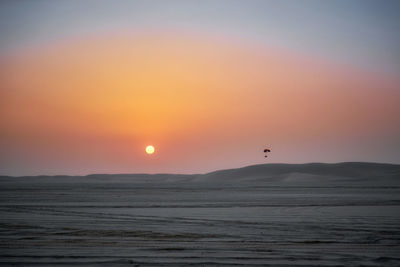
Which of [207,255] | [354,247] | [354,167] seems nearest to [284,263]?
[207,255]

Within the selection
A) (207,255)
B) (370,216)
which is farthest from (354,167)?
(207,255)

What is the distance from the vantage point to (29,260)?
6086 millimetres

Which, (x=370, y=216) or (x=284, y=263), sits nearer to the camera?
(x=284, y=263)

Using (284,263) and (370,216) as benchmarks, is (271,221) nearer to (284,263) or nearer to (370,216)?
(370,216)

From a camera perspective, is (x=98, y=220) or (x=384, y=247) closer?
(x=384, y=247)

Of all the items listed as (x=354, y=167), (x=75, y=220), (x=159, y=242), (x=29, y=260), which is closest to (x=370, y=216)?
(x=159, y=242)

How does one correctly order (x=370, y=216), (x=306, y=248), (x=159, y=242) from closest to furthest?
1. (x=306, y=248)
2. (x=159, y=242)
3. (x=370, y=216)

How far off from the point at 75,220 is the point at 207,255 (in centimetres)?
637

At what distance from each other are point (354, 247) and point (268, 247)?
1258 millimetres

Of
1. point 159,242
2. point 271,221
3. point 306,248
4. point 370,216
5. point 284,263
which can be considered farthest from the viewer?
point 370,216

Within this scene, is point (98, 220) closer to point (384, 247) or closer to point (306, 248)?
point (306, 248)

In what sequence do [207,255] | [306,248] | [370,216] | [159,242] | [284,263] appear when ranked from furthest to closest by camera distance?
[370,216]
[159,242]
[306,248]
[207,255]
[284,263]

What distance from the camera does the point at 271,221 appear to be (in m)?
11.3

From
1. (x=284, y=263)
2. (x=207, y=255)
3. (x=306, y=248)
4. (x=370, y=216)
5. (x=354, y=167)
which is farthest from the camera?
(x=354, y=167)
